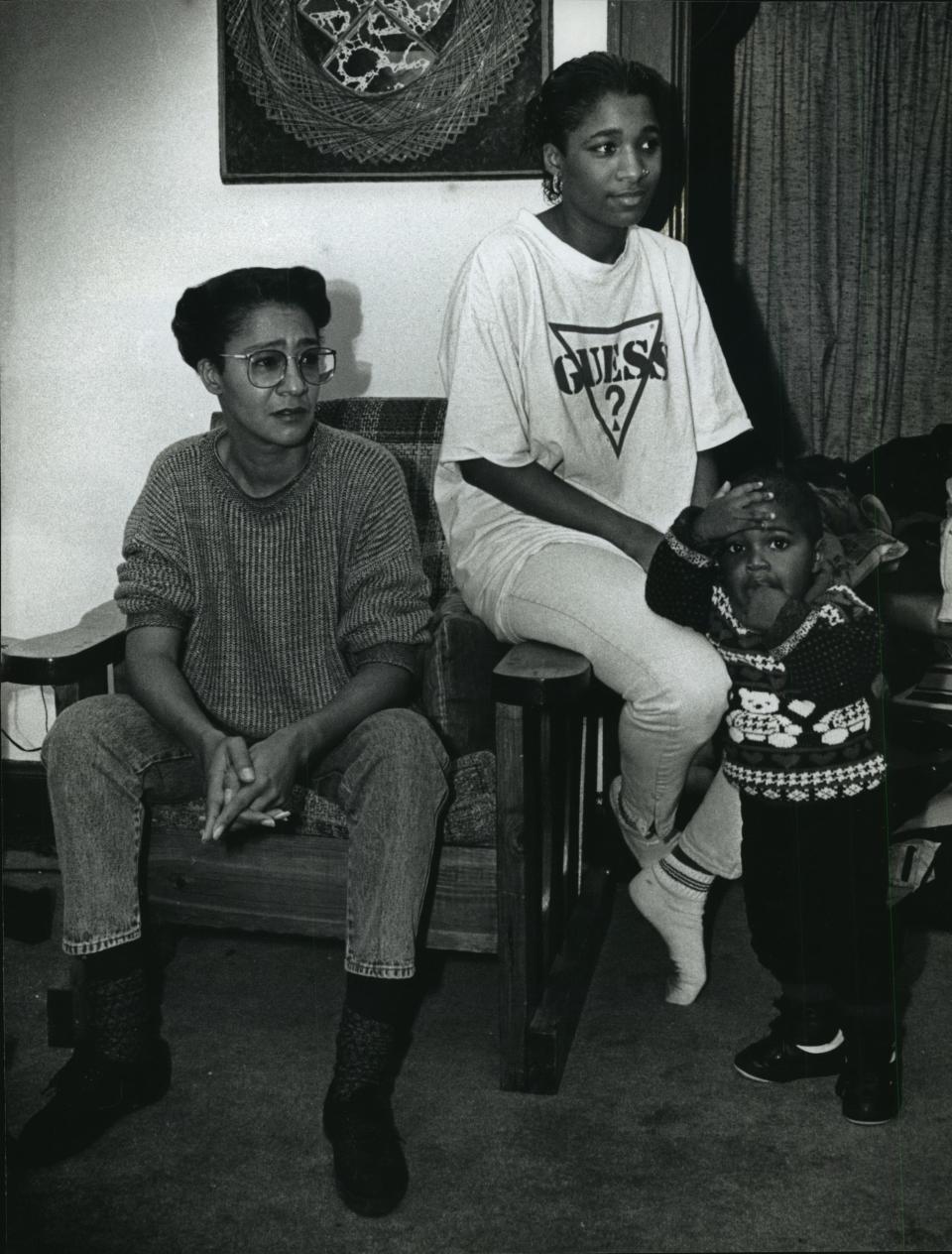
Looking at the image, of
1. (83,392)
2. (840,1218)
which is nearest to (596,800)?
(840,1218)

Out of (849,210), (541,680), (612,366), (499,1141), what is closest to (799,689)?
(541,680)

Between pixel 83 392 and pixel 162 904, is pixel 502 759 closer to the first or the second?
pixel 162 904

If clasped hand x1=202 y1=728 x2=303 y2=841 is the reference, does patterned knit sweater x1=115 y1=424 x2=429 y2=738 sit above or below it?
above

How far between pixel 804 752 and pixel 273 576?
863mm

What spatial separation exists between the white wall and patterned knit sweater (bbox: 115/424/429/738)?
640 millimetres

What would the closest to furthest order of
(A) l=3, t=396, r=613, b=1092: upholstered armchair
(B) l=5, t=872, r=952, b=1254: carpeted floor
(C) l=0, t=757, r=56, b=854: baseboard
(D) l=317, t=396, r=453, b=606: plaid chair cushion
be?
1. (B) l=5, t=872, r=952, b=1254: carpeted floor
2. (A) l=3, t=396, r=613, b=1092: upholstered armchair
3. (D) l=317, t=396, r=453, b=606: plaid chair cushion
4. (C) l=0, t=757, r=56, b=854: baseboard

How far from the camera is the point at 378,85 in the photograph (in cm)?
235

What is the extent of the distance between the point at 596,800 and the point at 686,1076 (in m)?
0.78

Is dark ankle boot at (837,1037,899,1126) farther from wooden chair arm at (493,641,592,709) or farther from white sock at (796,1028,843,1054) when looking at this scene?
wooden chair arm at (493,641,592,709)

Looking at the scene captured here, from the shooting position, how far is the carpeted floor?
1.57 m

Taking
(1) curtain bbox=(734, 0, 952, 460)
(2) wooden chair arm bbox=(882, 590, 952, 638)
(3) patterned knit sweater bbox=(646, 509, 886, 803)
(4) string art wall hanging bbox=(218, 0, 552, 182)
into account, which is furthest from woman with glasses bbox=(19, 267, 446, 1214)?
(1) curtain bbox=(734, 0, 952, 460)

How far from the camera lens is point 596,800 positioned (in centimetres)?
265

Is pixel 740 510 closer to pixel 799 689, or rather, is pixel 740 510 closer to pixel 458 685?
pixel 799 689

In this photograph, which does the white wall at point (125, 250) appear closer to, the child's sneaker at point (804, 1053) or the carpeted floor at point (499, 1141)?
the carpeted floor at point (499, 1141)
